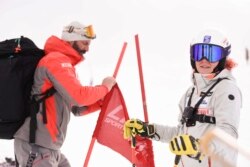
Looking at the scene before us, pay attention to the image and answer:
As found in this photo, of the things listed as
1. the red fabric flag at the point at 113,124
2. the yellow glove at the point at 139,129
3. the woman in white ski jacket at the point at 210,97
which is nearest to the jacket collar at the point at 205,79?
the woman in white ski jacket at the point at 210,97

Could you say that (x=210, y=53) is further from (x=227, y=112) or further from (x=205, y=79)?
(x=227, y=112)

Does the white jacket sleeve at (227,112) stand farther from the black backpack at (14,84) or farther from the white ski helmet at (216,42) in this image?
the black backpack at (14,84)

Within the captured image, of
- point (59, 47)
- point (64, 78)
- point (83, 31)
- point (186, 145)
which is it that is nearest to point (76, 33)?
point (83, 31)

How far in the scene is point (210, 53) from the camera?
2873 millimetres

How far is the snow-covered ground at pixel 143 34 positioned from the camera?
7.57 metres

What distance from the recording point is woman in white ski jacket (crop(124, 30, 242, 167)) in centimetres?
261

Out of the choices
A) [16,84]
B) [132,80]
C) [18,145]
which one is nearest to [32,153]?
[18,145]

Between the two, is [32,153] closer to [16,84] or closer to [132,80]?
[16,84]

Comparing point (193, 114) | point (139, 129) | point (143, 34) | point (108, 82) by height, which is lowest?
point (143, 34)

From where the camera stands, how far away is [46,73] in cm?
359

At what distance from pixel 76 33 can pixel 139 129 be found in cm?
123

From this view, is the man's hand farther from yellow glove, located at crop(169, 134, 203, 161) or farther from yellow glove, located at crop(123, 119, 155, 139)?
yellow glove, located at crop(169, 134, 203, 161)

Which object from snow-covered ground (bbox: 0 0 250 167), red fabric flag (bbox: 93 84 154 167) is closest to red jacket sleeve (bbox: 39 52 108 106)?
red fabric flag (bbox: 93 84 154 167)

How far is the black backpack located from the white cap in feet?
1.64
